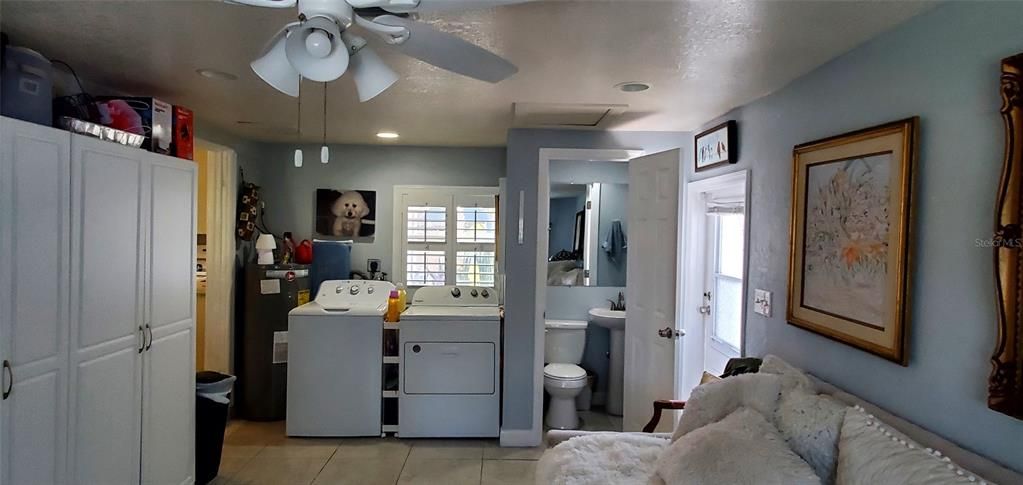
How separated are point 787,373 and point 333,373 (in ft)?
9.33

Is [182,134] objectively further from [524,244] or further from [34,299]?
[524,244]

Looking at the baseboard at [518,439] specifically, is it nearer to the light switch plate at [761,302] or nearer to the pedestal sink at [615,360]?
the pedestal sink at [615,360]

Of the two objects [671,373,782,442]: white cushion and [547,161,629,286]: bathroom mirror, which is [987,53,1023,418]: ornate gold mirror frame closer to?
[671,373,782,442]: white cushion

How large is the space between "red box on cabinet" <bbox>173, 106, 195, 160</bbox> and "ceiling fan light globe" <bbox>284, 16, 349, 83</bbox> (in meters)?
1.71

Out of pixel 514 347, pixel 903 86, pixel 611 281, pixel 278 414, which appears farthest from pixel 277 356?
pixel 903 86

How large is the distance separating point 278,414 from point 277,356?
17.9 inches

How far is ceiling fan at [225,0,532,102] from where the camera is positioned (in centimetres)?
120

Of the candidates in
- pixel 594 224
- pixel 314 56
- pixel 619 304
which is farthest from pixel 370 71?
pixel 619 304

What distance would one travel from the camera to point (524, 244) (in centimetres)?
354

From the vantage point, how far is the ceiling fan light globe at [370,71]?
1.46 metres

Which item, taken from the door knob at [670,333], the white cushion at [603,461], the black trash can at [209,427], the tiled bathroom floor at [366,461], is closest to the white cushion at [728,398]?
the white cushion at [603,461]

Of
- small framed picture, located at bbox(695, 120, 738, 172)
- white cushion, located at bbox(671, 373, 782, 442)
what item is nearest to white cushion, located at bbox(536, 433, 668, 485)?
white cushion, located at bbox(671, 373, 782, 442)

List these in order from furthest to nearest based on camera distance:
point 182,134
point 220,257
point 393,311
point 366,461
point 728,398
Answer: point 220,257
point 393,311
point 366,461
point 182,134
point 728,398

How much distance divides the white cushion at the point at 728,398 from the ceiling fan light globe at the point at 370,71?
1.73 meters
